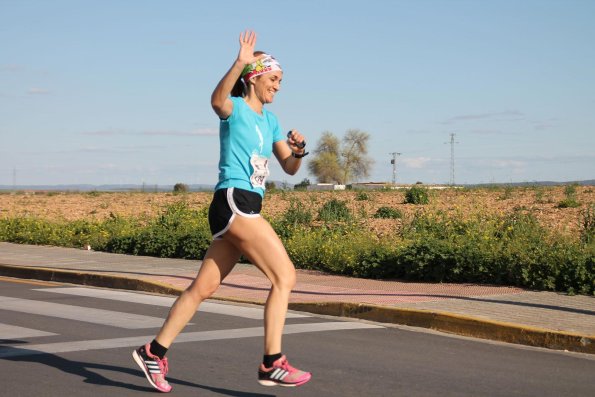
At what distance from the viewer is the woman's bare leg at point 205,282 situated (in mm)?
6492

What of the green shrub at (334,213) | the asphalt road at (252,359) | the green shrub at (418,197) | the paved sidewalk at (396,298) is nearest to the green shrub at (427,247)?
the paved sidewalk at (396,298)

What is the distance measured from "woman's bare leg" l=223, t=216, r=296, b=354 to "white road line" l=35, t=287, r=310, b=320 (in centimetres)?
448

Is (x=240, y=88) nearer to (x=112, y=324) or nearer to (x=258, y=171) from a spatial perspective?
(x=258, y=171)

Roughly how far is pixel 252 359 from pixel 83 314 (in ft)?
11.5

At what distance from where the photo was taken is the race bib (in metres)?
6.36

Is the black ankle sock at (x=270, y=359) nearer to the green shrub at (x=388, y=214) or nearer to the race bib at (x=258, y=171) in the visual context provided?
the race bib at (x=258, y=171)

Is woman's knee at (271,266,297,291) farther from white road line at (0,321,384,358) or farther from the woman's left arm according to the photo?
white road line at (0,321,384,358)

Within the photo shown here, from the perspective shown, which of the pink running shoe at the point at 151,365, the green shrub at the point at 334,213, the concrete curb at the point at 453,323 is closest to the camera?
the pink running shoe at the point at 151,365

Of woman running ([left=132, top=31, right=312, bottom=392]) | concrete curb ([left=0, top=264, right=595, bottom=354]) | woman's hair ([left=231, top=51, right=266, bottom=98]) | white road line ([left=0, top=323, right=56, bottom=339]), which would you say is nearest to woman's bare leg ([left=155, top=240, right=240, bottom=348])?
woman running ([left=132, top=31, right=312, bottom=392])

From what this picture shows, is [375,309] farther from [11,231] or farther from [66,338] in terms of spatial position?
[11,231]

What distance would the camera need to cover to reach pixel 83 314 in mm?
10930

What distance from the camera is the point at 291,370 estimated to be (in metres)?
6.26

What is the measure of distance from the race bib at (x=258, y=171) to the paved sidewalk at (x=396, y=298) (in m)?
3.97

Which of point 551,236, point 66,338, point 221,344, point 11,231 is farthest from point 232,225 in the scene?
point 11,231
